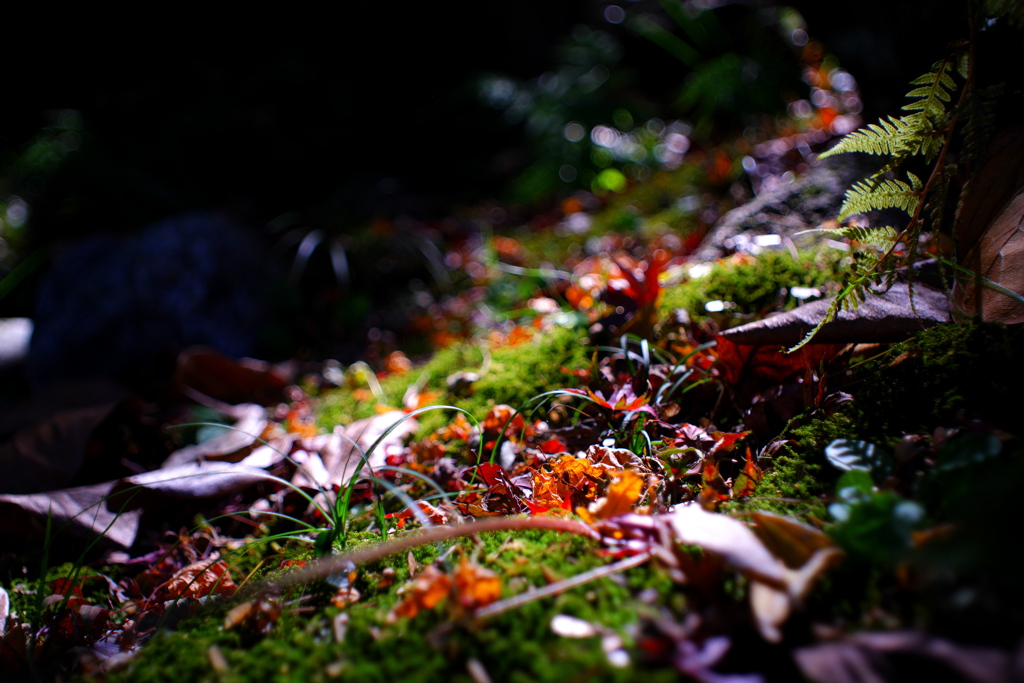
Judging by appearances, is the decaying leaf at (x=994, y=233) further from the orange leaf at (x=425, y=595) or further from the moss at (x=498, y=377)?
the orange leaf at (x=425, y=595)

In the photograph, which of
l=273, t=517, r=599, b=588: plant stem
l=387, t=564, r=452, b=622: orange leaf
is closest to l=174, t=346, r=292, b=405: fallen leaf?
l=273, t=517, r=599, b=588: plant stem

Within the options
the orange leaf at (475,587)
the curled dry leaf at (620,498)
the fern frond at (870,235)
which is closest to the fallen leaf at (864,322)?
the fern frond at (870,235)

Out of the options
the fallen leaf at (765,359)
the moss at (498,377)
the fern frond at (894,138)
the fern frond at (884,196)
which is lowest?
the moss at (498,377)

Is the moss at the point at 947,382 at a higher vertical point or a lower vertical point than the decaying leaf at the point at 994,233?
lower

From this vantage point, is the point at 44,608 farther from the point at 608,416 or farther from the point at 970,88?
the point at 970,88

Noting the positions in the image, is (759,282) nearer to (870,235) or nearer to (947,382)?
(870,235)

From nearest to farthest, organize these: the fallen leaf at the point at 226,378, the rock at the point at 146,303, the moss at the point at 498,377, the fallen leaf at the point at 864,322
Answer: the fallen leaf at the point at 864,322, the moss at the point at 498,377, the fallen leaf at the point at 226,378, the rock at the point at 146,303

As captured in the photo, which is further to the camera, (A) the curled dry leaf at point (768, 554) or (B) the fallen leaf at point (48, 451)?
(B) the fallen leaf at point (48, 451)

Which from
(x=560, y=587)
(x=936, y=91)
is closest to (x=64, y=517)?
(x=560, y=587)
